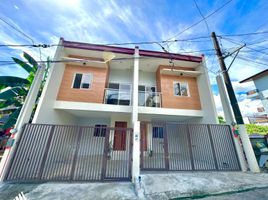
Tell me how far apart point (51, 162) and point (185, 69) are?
11098mm

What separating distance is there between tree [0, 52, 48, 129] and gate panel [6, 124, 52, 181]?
3086 millimetres

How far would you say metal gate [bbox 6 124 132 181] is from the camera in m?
4.81

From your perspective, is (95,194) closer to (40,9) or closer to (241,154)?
(241,154)

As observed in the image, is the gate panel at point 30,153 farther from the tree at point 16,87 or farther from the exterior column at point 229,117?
the exterior column at point 229,117

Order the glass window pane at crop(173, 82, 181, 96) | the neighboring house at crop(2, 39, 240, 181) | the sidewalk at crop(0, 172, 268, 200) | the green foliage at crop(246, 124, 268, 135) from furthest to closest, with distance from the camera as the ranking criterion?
the green foliage at crop(246, 124, 268, 135) < the glass window pane at crop(173, 82, 181, 96) < the neighboring house at crop(2, 39, 240, 181) < the sidewalk at crop(0, 172, 268, 200)

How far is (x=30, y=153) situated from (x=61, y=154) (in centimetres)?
120

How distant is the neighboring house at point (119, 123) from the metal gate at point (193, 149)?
1.9 inches

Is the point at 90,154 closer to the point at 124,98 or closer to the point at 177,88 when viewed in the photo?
the point at 124,98

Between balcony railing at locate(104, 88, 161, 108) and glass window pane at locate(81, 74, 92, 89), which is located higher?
→ glass window pane at locate(81, 74, 92, 89)

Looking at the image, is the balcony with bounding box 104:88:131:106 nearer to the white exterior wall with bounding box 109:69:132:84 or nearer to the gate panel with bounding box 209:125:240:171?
the white exterior wall with bounding box 109:69:132:84

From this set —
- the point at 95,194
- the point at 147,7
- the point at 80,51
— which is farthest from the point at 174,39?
the point at 95,194

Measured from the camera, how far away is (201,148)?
6344mm

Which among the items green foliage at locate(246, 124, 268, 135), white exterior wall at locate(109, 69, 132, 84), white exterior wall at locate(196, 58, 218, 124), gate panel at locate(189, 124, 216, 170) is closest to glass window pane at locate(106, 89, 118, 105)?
white exterior wall at locate(109, 69, 132, 84)

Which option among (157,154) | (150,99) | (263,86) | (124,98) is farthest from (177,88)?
(263,86)
